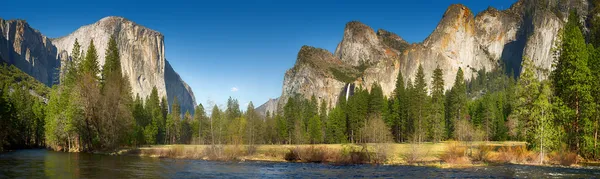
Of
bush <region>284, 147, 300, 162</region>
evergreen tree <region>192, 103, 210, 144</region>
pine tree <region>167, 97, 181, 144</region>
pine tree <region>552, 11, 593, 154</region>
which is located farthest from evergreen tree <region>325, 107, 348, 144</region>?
pine tree <region>552, 11, 593, 154</region>

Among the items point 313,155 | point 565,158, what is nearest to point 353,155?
point 313,155

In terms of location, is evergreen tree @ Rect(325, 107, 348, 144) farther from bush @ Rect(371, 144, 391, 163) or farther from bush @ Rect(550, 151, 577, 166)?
bush @ Rect(550, 151, 577, 166)

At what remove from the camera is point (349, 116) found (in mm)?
99750

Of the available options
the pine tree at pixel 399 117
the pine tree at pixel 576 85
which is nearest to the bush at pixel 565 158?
the pine tree at pixel 576 85

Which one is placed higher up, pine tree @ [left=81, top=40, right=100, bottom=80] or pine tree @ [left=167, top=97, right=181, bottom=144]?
pine tree @ [left=81, top=40, right=100, bottom=80]

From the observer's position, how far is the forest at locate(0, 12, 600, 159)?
43188 mm

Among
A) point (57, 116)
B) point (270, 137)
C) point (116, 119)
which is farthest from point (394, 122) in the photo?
point (57, 116)

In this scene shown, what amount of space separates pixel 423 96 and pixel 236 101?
2981 inches

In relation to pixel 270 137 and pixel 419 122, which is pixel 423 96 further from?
pixel 270 137

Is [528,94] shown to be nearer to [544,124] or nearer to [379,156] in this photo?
[544,124]

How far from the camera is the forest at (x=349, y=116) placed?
142ft

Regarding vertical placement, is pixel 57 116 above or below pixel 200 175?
above

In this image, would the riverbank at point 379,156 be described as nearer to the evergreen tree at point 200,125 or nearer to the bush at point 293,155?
the bush at point 293,155

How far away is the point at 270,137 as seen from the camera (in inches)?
4508
